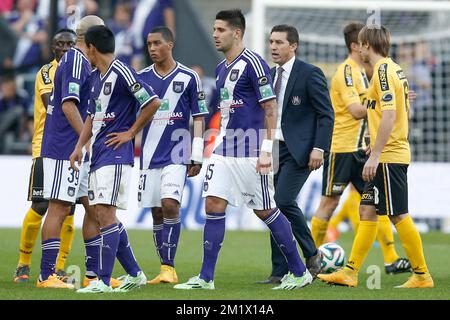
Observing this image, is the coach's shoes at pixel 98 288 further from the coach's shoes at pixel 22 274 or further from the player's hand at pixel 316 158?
the player's hand at pixel 316 158

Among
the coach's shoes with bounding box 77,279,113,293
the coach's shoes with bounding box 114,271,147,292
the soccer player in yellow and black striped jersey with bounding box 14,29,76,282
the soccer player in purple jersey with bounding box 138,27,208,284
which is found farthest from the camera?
the soccer player in purple jersey with bounding box 138,27,208,284

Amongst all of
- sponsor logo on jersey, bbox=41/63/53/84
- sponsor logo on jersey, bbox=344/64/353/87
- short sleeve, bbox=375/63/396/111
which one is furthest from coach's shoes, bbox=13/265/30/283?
sponsor logo on jersey, bbox=344/64/353/87

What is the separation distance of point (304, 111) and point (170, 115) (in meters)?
→ 1.27

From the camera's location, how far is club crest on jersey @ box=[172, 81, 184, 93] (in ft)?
31.9

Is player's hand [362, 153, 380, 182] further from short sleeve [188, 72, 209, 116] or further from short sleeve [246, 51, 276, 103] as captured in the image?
short sleeve [188, 72, 209, 116]

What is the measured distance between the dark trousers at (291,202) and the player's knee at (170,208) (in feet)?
3.02

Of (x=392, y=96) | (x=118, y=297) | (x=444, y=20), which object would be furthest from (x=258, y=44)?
(x=118, y=297)

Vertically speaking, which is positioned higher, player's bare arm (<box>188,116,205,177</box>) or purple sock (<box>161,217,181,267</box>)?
player's bare arm (<box>188,116,205,177</box>)

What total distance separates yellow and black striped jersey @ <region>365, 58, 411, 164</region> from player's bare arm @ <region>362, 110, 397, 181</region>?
0.07 m

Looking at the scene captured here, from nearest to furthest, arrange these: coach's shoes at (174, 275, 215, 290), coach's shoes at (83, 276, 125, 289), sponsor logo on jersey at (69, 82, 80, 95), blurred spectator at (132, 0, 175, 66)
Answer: coach's shoes at (174, 275, 215, 290) < sponsor logo on jersey at (69, 82, 80, 95) < coach's shoes at (83, 276, 125, 289) < blurred spectator at (132, 0, 175, 66)

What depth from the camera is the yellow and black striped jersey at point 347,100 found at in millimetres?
10820
